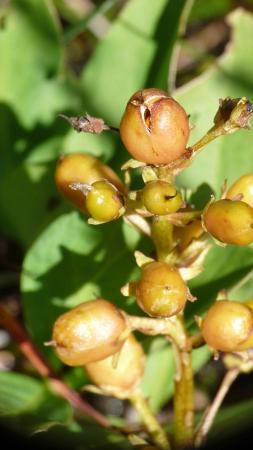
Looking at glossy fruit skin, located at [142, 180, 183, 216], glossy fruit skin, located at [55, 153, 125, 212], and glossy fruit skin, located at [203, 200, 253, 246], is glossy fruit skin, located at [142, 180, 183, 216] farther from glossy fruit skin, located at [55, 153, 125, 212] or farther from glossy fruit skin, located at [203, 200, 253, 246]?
glossy fruit skin, located at [55, 153, 125, 212]

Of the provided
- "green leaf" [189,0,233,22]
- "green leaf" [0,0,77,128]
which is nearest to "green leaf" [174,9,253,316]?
"green leaf" [0,0,77,128]

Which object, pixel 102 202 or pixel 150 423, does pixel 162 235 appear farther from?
pixel 150 423

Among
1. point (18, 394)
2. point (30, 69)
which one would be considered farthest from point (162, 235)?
point (30, 69)

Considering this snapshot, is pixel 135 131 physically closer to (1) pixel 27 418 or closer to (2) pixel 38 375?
(1) pixel 27 418

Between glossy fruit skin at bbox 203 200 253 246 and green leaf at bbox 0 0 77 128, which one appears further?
green leaf at bbox 0 0 77 128

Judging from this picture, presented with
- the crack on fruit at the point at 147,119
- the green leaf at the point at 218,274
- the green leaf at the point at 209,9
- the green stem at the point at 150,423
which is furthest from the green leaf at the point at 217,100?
the green leaf at the point at 209,9

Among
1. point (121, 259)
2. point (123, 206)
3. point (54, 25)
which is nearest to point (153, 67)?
point (54, 25)
